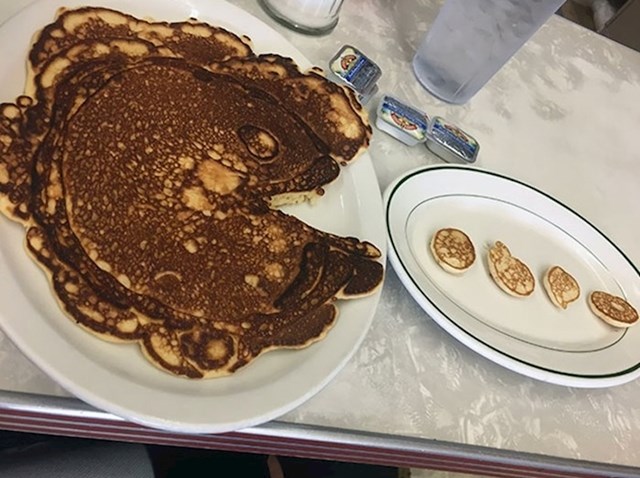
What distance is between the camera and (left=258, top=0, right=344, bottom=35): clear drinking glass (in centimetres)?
106

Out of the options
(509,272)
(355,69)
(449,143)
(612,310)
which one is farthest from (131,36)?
(612,310)

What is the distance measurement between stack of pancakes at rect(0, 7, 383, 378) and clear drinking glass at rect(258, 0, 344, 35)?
173 mm

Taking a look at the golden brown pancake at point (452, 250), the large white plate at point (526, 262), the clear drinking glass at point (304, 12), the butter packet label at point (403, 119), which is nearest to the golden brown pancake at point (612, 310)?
the large white plate at point (526, 262)

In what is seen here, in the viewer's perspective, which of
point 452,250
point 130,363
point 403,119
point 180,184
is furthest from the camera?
point 403,119

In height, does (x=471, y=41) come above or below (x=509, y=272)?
above

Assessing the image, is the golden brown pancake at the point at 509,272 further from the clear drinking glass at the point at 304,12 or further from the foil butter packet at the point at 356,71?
the clear drinking glass at the point at 304,12

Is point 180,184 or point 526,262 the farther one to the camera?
point 526,262

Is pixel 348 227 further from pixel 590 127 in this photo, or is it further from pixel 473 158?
pixel 590 127

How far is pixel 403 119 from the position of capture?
103 centimetres

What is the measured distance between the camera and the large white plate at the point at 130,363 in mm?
600

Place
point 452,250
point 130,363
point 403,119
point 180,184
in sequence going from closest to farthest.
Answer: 1. point 130,363
2. point 180,184
3. point 452,250
4. point 403,119

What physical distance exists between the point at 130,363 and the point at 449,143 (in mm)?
610

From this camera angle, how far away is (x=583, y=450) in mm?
851

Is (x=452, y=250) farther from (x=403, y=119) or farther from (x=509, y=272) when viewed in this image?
(x=403, y=119)
